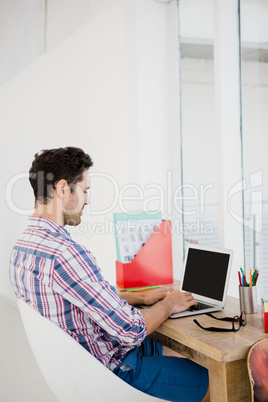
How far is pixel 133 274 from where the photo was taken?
202cm

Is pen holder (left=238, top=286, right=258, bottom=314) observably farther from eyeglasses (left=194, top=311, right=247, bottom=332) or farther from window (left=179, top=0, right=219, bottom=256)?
window (left=179, top=0, right=219, bottom=256)

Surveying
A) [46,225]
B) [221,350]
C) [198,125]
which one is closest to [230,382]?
[221,350]

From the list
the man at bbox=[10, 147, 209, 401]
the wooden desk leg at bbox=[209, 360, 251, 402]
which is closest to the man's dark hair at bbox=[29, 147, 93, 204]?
the man at bbox=[10, 147, 209, 401]

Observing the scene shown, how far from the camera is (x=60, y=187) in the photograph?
1.51m

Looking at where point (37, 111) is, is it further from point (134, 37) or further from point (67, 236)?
point (67, 236)

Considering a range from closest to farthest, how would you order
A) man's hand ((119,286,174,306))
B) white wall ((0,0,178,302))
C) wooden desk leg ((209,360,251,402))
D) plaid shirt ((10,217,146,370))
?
wooden desk leg ((209,360,251,402)), plaid shirt ((10,217,146,370)), man's hand ((119,286,174,306)), white wall ((0,0,178,302))

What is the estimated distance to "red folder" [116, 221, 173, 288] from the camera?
79.4 inches

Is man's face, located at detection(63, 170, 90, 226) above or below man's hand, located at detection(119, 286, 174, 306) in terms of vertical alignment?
above

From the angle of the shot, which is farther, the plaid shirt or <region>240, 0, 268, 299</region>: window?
<region>240, 0, 268, 299</region>: window

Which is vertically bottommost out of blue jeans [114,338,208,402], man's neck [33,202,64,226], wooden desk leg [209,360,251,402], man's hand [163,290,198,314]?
blue jeans [114,338,208,402]

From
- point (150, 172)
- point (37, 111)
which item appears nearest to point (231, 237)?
point (150, 172)

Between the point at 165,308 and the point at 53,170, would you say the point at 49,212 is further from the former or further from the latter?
the point at 165,308

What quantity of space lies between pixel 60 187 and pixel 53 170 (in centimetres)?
7

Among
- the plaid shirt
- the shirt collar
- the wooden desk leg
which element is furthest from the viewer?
the shirt collar
